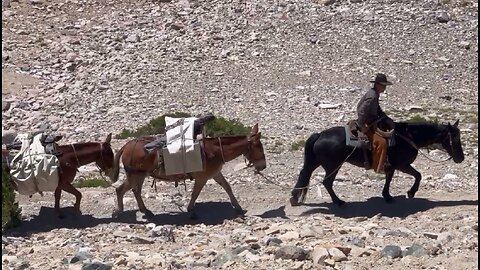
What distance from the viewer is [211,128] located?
1928cm

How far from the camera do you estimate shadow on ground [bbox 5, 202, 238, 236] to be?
Result: 1334 cm

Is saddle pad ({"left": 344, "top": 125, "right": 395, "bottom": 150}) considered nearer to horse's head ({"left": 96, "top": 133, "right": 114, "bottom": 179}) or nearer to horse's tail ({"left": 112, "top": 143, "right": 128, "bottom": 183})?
horse's tail ({"left": 112, "top": 143, "right": 128, "bottom": 183})

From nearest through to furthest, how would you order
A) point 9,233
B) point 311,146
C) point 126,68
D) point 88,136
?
1. point 9,233
2. point 311,146
3. point 88,136
4. point 126,68

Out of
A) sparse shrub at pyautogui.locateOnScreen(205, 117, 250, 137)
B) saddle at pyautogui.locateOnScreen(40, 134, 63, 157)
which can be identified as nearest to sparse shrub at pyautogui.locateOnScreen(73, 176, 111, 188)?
saddle at pyautogui.locateOnScreen(40, 134, 63, 157)

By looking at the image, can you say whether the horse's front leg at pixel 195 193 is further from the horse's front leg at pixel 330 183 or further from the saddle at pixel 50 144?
the saddle at pixel 50 144

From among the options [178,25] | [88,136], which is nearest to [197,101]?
[88,136]

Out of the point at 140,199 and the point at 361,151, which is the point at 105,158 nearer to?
the point at 140,199

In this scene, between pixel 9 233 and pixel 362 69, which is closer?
pixel 9 233

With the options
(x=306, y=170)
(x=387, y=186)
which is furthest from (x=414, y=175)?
(x=306, y=170)

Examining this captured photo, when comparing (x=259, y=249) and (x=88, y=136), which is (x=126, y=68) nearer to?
(x=88, y=136)

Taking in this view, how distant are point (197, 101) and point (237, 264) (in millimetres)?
13153

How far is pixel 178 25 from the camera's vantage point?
28.3 metres

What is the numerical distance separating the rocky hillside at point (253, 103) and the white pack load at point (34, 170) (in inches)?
21.8

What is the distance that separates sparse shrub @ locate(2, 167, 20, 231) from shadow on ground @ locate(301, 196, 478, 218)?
379 centimetres
